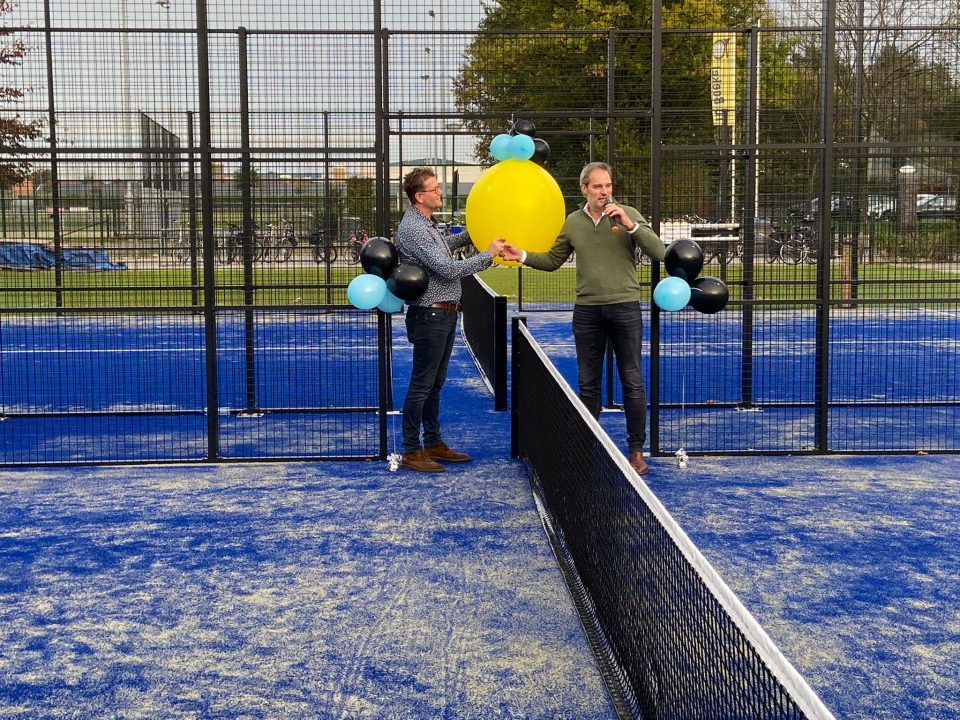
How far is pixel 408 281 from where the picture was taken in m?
7.80

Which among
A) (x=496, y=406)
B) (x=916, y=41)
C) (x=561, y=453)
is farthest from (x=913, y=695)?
(x=916, y=41)

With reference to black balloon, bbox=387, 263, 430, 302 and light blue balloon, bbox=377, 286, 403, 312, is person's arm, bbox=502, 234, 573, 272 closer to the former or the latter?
black balloon, bbox=387, 263, 430, 302

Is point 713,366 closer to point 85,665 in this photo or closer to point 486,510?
point 486,510

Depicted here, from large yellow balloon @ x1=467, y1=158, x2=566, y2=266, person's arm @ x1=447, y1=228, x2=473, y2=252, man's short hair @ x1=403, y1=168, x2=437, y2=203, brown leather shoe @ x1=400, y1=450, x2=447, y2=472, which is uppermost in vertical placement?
man's short hair @ x1=403, y1=168, x2=437, y2=203

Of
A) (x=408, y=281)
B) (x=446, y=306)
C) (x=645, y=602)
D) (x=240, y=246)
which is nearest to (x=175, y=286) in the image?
(x=240, y=246)

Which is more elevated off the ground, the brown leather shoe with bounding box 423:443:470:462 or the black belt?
the black belt

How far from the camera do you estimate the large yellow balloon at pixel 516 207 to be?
307 inches

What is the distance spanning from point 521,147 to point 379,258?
124 cm

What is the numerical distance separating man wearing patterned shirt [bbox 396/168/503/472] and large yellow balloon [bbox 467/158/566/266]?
0.31m

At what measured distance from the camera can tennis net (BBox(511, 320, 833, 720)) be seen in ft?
10.3

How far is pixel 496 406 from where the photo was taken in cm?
1101

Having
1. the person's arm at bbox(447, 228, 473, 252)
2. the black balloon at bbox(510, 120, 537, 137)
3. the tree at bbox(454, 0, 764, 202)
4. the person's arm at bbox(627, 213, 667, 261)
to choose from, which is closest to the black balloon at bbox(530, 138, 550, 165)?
the black balloon at bbox(510, 120, 537, 137)

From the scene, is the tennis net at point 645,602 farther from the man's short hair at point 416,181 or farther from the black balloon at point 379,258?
the man's short hair at point 416,181

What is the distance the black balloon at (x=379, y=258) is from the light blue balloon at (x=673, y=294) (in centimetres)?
185
